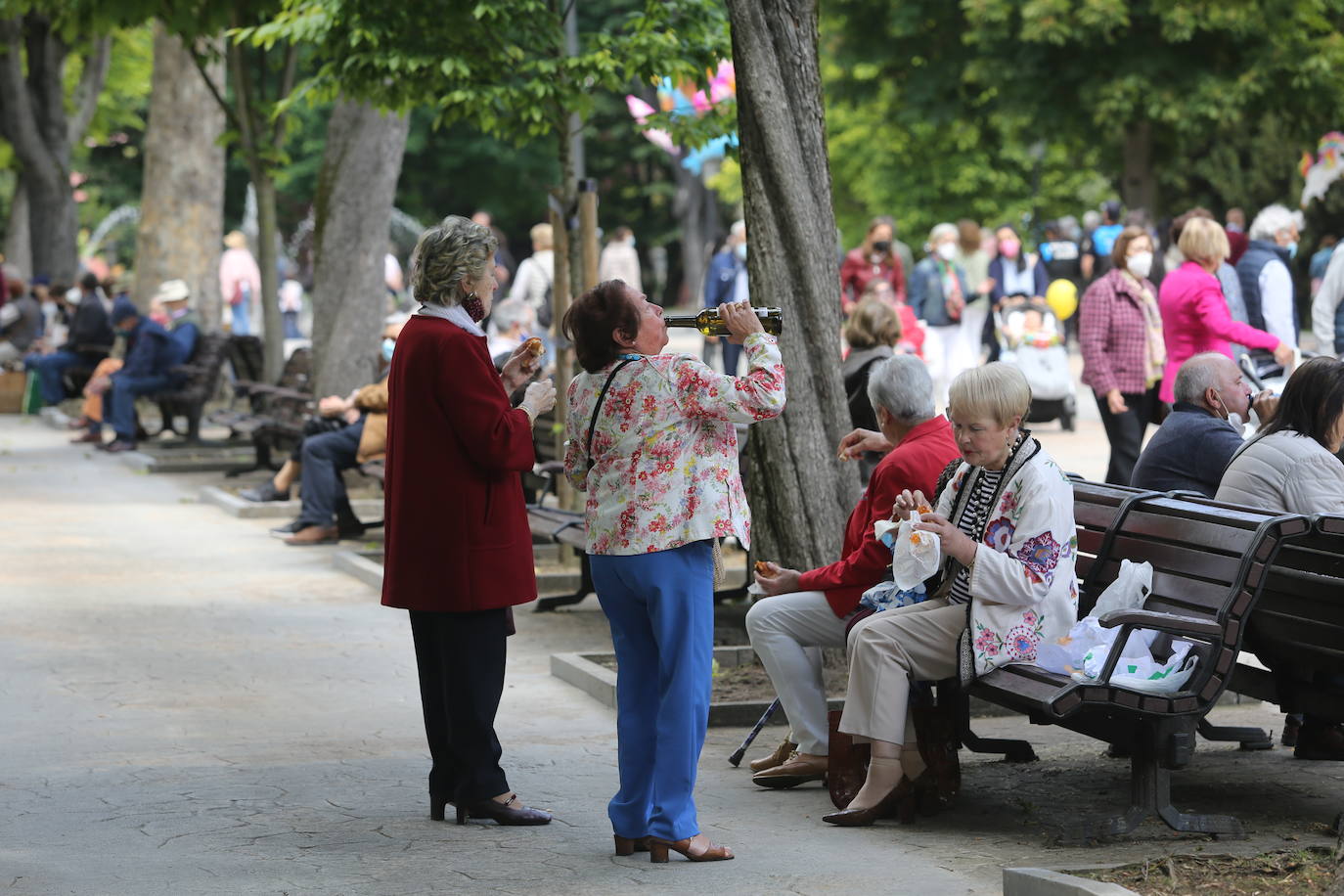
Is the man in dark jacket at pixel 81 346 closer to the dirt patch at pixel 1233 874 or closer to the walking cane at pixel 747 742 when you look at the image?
the walking cane at pixel 747 742

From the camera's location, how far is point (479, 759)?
20.8 ft

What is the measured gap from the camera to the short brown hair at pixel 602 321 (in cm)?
582

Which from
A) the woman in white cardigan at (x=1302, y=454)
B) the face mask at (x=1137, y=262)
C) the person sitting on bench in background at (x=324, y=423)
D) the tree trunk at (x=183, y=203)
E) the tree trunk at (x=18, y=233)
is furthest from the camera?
the tree trunk at (x=18, y=233)

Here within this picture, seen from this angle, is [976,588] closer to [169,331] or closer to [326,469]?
[326,469]

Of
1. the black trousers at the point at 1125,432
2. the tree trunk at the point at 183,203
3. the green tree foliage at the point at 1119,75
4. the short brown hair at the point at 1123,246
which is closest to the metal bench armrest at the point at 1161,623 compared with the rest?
the black trousers at the point at 1125,432

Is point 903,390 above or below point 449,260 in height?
below

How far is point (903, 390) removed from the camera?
22.7ft

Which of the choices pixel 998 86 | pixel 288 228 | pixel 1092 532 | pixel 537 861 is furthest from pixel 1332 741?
pixel 288 228

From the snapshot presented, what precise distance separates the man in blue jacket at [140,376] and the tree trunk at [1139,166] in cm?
2057

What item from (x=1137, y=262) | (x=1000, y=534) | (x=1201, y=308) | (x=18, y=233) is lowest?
(x=1000, y=534)

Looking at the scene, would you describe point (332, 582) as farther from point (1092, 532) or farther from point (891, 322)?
point (1092, 532)

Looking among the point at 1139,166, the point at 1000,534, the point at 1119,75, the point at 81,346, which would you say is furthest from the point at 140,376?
the point at 1139,166

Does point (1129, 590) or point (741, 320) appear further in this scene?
point (1129, 590)

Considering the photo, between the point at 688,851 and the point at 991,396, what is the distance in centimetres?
169
